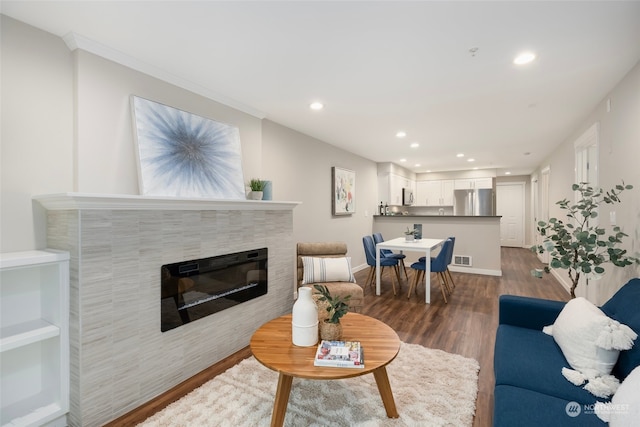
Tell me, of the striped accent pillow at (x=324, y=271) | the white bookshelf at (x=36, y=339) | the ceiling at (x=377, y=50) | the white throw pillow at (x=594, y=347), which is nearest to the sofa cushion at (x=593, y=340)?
the white throw pillow at (x=594, y=347)

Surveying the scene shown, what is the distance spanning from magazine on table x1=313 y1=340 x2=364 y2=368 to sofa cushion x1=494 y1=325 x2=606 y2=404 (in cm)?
74

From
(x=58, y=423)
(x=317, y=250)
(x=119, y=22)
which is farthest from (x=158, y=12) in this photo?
(x=317, y=250)

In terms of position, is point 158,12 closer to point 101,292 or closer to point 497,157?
point 101,292

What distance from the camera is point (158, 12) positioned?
71.2 inches

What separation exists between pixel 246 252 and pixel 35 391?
1.69 meters

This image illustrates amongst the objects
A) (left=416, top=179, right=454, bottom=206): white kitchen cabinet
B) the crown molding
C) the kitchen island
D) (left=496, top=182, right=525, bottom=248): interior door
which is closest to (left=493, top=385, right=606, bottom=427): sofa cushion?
the crown molding

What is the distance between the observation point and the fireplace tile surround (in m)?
1.86

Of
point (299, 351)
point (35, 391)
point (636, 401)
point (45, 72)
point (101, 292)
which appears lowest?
point (35, 391)

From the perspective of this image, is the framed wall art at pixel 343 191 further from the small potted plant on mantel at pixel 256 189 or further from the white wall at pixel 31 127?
the white wall at pixel 31 127

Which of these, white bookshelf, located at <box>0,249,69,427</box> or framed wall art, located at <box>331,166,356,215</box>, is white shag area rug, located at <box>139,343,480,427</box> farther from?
framed wall art, located at <box>331,166,356,215</box>

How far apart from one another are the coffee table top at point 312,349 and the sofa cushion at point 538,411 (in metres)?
0.56

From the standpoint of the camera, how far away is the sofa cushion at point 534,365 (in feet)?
4.95

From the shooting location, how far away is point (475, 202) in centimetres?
837

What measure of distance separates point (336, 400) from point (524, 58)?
2.83 m
